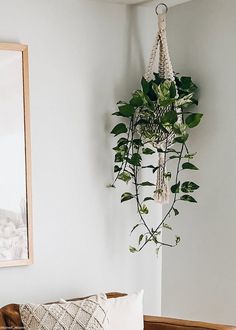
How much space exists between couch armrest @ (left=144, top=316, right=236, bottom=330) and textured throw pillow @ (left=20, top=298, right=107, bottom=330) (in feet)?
0.98

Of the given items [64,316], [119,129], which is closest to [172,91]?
[119,129]

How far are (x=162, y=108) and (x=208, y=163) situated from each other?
1.30ft

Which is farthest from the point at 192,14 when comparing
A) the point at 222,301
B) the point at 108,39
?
the point at 222,301

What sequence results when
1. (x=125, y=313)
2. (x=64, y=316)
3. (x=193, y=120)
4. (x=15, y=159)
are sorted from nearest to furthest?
(x=64, y=316) < (x=125, y=313) < (x=15, y=159) < (x=193, y=120)

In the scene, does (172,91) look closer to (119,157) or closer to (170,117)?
(170,117)

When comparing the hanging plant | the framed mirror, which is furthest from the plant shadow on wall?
the framed mirror

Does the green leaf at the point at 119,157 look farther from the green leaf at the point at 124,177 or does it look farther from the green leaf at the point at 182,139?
the green leaf at the point at 182,139

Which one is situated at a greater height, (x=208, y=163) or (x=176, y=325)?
(x=208, y=163)

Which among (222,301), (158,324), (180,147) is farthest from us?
(180,147)

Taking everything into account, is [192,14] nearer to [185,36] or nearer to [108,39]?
[185,36]

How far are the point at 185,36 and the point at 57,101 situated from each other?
819mm

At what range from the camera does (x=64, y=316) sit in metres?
2.85

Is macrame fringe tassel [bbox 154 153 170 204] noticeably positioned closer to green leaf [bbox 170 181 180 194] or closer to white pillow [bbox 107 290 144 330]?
green leaf [bbox 170 181 180 194]

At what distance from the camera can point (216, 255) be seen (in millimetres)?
3402
